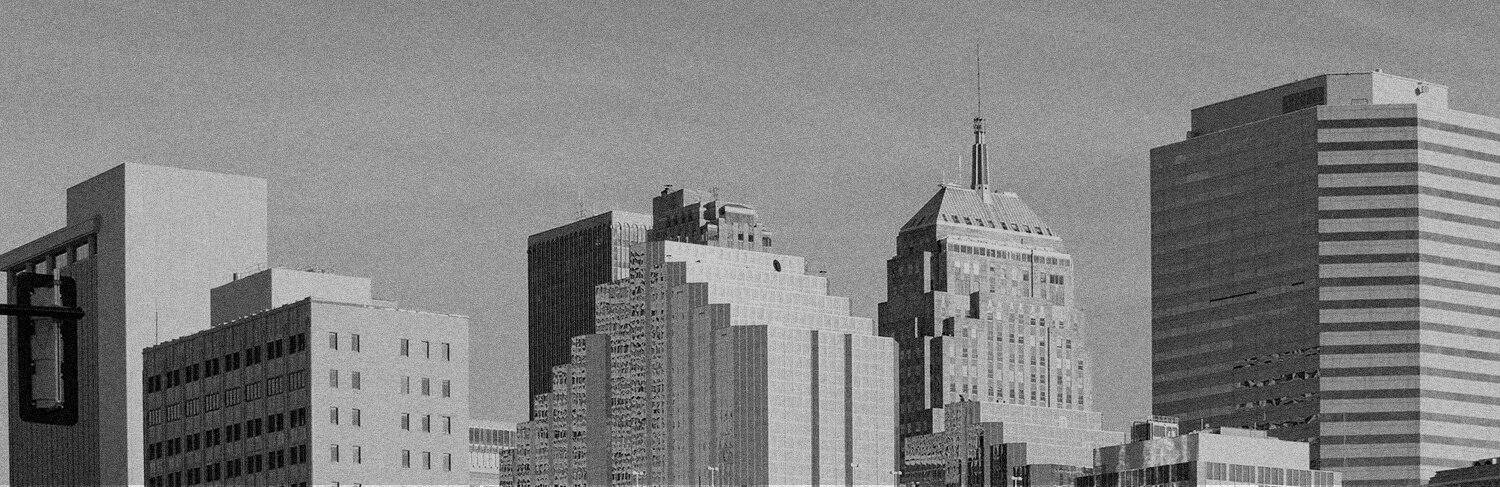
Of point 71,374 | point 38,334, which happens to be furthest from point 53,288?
point 71,374

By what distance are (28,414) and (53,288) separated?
188 centimetres

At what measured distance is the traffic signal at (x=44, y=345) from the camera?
131ft

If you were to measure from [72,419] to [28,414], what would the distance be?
3.22 ft

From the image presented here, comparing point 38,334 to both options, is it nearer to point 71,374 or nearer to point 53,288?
point 53,288

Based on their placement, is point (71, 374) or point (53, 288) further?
point (71, 374)

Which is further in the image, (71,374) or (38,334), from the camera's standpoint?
(71,374)

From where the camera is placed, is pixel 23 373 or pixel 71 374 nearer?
pixel 23 373

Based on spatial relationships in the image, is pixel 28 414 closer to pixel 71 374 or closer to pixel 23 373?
pixel 23 373

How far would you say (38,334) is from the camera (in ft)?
132

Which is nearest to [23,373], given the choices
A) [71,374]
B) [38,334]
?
[38,334]

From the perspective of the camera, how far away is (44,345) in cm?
4003

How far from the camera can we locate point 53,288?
132ft

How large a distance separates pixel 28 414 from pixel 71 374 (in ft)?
11.1

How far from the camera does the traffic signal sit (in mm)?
39812
